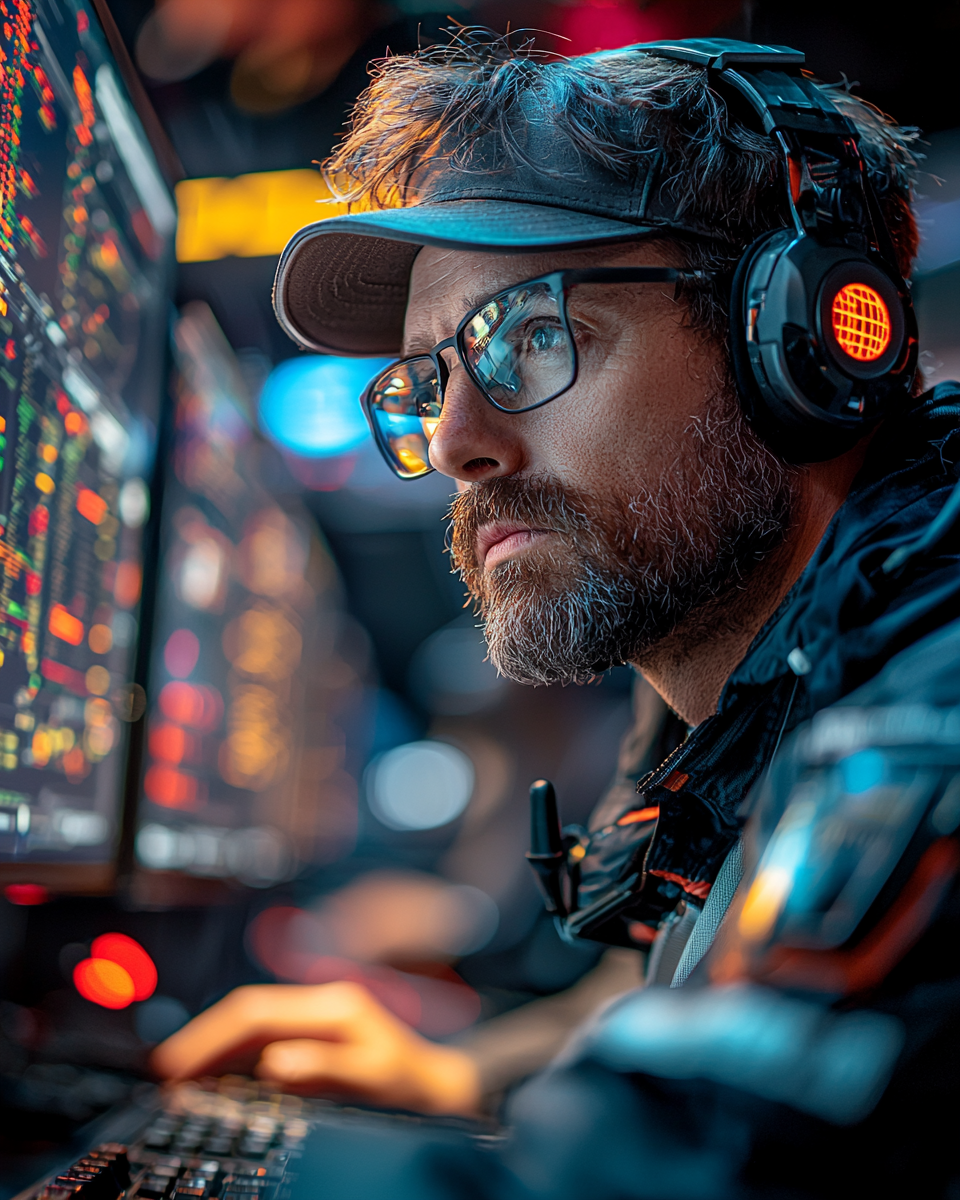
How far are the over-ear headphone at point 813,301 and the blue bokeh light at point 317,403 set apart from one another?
168 centimetres

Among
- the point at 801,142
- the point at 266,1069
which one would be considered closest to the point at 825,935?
the point at 801,142

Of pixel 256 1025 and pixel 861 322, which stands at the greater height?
pixel 861 322

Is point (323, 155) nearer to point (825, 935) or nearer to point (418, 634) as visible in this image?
point (825, 935)

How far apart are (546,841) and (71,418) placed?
68 cm

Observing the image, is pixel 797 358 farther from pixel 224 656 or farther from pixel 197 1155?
pixel 224 656

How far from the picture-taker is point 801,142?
0.68 m

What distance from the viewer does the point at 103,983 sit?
105cm

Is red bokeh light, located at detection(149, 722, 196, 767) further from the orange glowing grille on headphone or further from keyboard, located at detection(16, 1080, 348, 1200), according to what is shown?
the orange glowing grille on headphone

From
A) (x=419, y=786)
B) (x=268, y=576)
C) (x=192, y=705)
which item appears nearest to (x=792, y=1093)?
(x=192, y=705)

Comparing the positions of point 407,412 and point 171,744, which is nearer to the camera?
point 407,412

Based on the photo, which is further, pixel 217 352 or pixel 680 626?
pixel 217 352

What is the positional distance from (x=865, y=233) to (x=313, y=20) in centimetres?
105

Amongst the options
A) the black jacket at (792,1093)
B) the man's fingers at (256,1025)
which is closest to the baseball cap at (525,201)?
the black jacket at (792,1093)

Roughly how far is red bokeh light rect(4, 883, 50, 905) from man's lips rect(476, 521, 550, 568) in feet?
1.76
